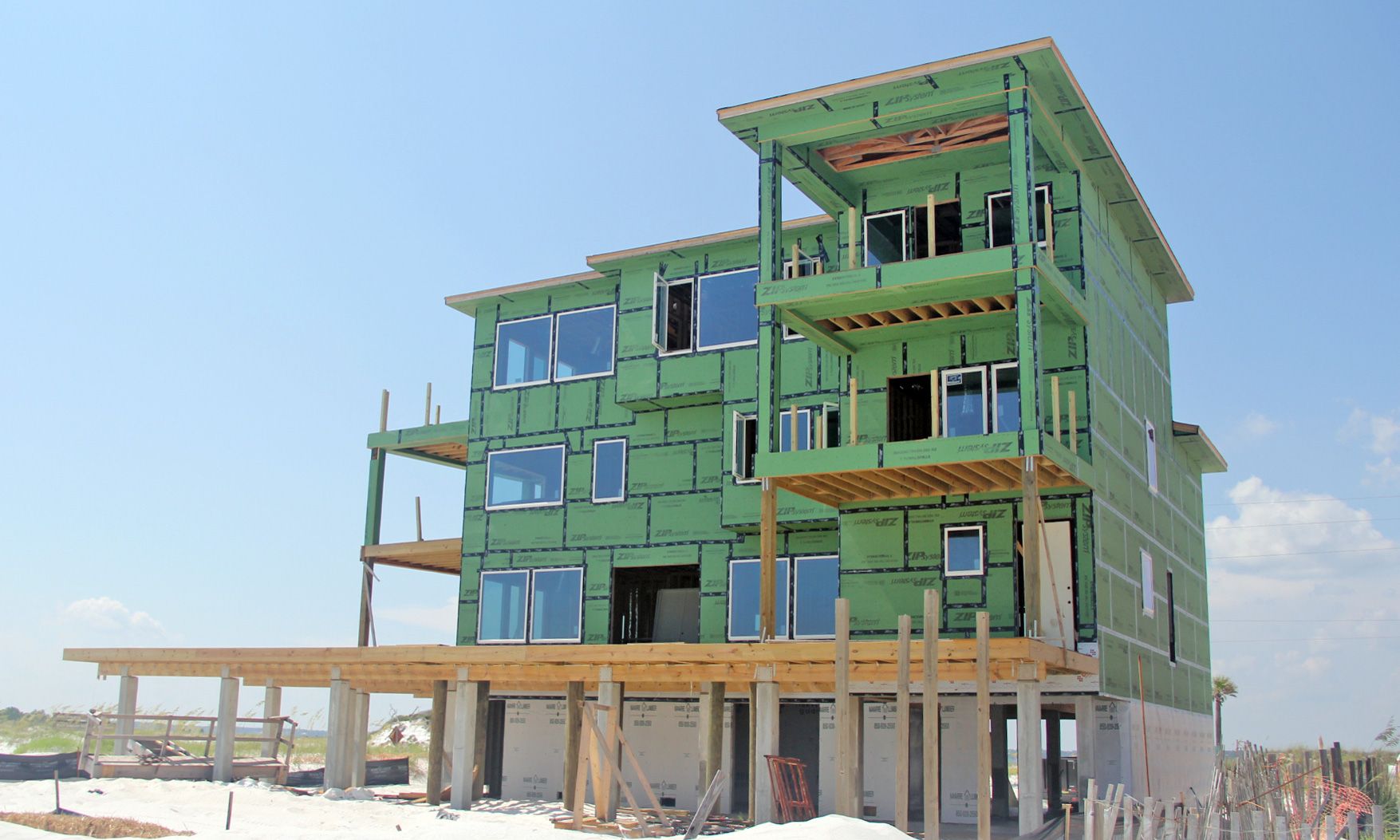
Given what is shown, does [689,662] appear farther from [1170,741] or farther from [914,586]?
[1170,741]

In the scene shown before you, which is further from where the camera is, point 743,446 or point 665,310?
point 665,310

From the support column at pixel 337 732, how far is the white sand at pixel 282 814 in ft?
3.88

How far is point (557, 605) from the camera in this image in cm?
3244

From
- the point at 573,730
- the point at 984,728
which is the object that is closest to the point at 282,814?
→ the point at 573,730

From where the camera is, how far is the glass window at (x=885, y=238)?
Answer: 90.1ft

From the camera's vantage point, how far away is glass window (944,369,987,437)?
25562 millimetres

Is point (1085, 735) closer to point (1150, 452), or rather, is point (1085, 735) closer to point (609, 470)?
point (1150, 452)

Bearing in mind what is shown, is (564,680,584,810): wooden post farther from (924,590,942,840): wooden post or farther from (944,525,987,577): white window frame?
(924,590,942,840): wooden post

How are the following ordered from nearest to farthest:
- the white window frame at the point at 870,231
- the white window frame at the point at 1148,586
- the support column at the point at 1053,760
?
the white window frame at the point at 870,231, the white window frame at the point at 1148,586, the support column at the point at 1053,760

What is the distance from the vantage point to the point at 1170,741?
92.5ft

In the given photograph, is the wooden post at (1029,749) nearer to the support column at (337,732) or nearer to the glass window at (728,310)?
the glass window at (728,310)

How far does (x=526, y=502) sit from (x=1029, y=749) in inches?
660

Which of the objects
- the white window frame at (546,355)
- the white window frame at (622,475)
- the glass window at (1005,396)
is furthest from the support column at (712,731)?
the white window frame at (546,355)

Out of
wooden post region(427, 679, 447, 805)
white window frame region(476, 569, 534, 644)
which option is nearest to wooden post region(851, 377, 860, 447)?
wooden post region(427, 679, 447, 805)
